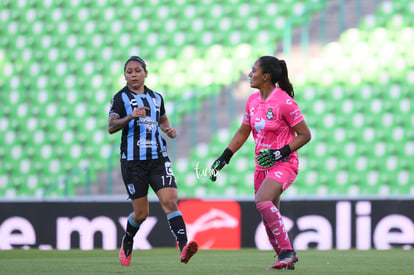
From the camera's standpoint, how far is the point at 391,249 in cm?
821

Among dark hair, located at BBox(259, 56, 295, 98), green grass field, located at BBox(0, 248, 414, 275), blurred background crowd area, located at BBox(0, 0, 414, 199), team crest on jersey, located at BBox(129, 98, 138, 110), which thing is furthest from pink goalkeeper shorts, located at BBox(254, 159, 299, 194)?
blurred background crowd area, located at BBox(0, 0, 414, 199)

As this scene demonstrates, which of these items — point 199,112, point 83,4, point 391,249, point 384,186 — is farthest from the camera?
point 83,4

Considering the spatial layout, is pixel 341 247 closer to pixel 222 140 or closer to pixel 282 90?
pixel 222 140

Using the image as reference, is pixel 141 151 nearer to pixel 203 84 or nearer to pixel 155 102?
pixel 155 102

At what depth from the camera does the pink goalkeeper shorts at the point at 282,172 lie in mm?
4949

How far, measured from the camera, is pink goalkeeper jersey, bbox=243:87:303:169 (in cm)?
496

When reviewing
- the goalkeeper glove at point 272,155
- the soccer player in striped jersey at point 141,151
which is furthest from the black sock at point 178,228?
the goalkeeper glove at point 272,155

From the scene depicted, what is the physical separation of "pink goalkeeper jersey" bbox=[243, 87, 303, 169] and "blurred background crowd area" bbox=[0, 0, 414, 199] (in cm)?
501

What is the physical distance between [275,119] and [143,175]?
3.57 feet

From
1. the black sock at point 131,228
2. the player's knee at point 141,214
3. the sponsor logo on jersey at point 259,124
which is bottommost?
the black sock at point 131,228

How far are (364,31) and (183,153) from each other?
325 centimetres

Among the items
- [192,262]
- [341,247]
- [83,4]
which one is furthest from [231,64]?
[192,262]

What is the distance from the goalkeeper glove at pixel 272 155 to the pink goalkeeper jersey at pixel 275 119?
0.41 ft

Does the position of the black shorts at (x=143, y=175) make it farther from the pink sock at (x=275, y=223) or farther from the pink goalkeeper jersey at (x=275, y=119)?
the pink sock at (x=275, y=223)
